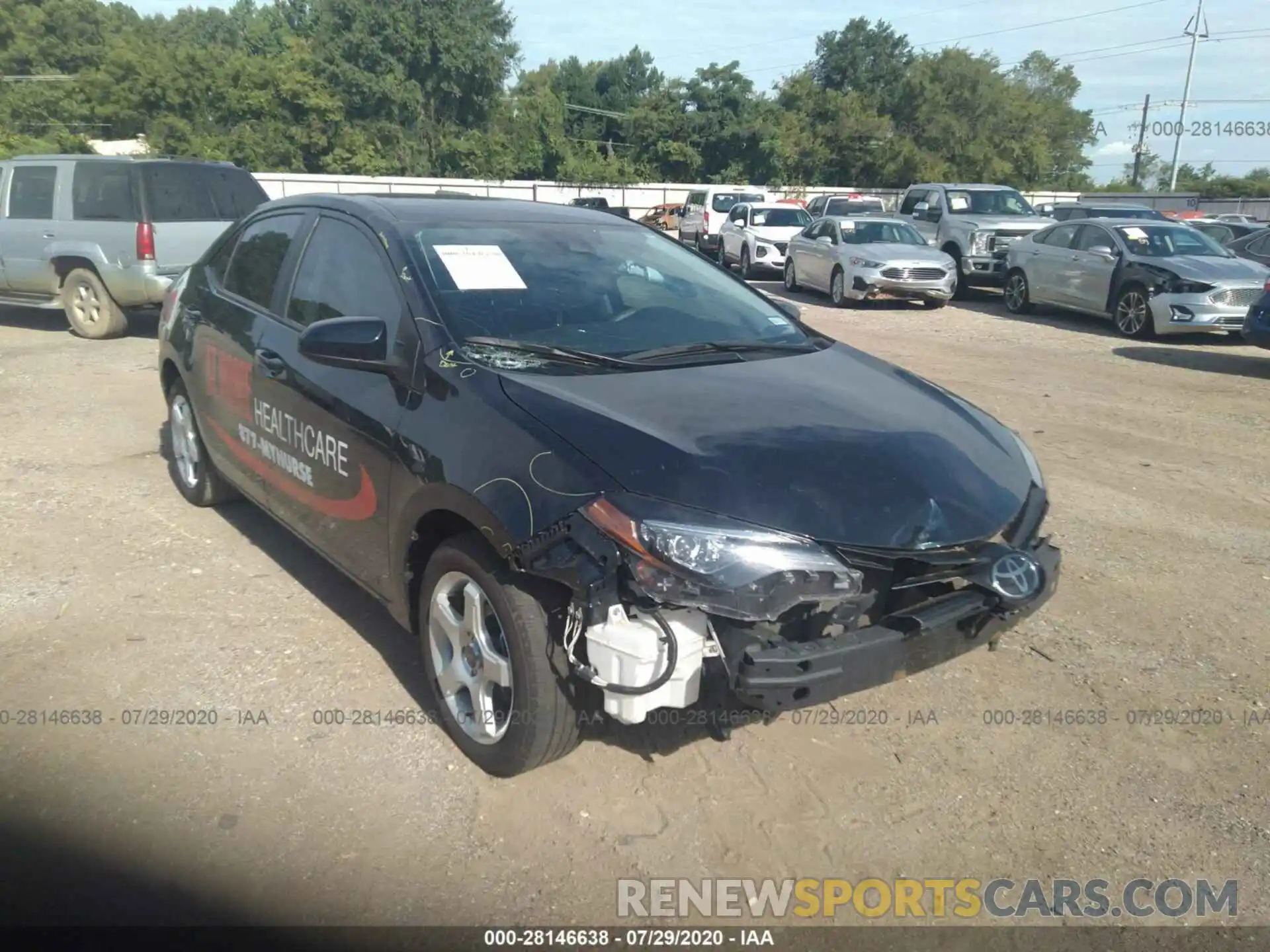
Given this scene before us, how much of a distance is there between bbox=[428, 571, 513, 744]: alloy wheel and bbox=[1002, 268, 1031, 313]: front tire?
1449 centimetres


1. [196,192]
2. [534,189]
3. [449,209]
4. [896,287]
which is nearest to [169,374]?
[449,209]

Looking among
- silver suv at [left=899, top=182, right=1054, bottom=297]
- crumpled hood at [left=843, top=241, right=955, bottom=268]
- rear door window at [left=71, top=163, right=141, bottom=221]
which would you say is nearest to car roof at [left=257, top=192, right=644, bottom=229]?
rear door window at [left=71, top=163, right=141, bottom=221]

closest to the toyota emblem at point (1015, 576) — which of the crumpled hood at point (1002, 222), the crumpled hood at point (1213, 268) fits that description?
the crumpled hood at point (1213, 268)

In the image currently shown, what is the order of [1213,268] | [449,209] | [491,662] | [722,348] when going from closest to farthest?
[491,662], [722,348], [449,209], [1213,268]

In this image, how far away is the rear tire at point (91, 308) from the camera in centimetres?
1100

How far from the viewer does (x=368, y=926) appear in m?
2.65

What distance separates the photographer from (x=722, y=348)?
3.90 m

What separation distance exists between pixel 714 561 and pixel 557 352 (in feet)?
3.91

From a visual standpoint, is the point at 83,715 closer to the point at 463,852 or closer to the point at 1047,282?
the point at 463,852

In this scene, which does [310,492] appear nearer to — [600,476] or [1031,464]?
[600,476]

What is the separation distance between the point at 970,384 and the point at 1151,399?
1591 mm

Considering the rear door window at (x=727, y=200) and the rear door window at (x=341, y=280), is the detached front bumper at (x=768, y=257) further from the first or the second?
the rear door window at (x=341, y=280)

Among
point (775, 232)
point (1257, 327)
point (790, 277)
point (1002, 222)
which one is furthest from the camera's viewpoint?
point (775, 232)

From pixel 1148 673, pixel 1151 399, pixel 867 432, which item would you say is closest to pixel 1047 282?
pixel 1151 399
